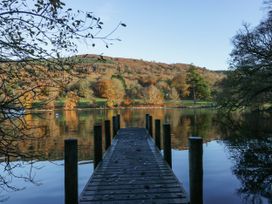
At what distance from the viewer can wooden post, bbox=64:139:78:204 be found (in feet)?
20.1

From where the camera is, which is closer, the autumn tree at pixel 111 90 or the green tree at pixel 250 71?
the green tree at pixel 250 71

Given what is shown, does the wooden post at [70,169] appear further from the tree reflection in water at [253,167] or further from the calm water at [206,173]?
the tree reflection in water at [253,167]

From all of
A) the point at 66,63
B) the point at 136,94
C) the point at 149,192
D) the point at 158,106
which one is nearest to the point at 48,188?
the point at 149,192

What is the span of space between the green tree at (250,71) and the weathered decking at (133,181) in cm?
1958

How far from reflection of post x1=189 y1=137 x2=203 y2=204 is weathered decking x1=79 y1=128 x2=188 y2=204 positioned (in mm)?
424

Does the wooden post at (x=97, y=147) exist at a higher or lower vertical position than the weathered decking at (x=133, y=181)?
higher

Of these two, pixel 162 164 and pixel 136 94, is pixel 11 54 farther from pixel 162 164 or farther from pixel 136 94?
pixel 136 94

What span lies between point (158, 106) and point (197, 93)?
1822 cm

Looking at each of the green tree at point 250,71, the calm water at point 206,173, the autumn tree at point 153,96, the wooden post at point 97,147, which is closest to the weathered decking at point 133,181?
the wooden post at point 97,147

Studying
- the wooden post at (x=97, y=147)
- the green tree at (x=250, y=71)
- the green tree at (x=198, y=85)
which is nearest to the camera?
the wooden post at (x=97, y=147)

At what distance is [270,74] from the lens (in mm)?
29297

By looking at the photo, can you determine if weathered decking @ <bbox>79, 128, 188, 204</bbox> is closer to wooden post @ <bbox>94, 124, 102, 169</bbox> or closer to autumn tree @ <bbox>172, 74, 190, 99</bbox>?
wooden post @ <bbox>94, 124, 102, 169</bbox>

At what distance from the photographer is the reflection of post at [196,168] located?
20.0ft

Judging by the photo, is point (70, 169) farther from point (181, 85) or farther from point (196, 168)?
point (181, 85)
